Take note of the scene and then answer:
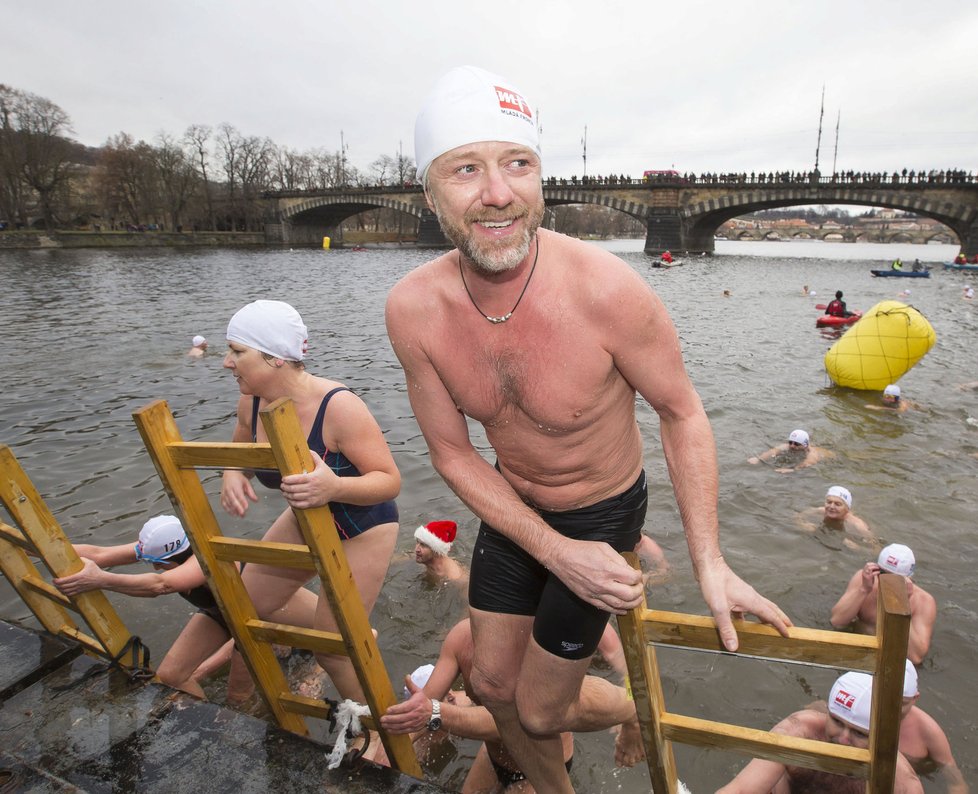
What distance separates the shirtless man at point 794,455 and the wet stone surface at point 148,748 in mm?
7698

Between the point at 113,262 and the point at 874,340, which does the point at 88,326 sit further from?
the point at 113,262

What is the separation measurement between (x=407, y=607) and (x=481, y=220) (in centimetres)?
423

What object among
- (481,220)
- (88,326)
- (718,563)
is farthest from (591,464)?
(88,326)

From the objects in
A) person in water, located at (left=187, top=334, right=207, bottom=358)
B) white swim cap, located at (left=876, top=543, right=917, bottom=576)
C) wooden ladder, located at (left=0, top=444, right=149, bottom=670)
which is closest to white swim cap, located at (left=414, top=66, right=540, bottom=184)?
wooden ladder, located at (left=0, top=444, right=149, bottom=670)

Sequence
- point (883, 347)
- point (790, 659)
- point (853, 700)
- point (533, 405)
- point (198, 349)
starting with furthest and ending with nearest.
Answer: point (198, 349) → point (883, 347) → point (853, 700) → point (533, 405) → point (790, 659)

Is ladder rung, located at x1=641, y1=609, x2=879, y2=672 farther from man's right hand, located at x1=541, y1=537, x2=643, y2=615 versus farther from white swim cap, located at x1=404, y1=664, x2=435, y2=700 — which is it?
white swim cap, located at x1=404, y1=664, x2=435, y2=700

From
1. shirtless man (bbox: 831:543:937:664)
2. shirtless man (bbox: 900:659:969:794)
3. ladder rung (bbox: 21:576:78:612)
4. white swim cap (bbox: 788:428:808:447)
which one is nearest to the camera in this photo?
ladder rung (bbox: 21:576:78:612)

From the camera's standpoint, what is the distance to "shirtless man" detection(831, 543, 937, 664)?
4754 mm

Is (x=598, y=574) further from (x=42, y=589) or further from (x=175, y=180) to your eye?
(x=175, y=180)

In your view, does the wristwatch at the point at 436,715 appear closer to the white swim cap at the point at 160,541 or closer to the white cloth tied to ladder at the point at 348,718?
the white cloth tied to ladder at the point at 348,718

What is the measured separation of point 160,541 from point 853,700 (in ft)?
13.3

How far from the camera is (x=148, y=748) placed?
2604 millimetres

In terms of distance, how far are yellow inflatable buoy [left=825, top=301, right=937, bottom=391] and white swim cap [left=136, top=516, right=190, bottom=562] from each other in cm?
1232

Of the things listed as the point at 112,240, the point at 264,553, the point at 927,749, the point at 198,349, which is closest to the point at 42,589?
the point at 264,553
